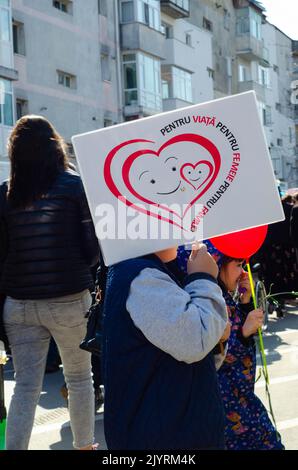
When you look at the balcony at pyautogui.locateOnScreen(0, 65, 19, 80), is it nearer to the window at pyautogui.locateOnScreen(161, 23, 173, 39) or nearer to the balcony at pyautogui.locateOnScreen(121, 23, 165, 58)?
the balcony at pyautogui.locateOnScreen(121, 23, 165, 58)

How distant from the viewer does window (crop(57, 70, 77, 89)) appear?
84.6 feet

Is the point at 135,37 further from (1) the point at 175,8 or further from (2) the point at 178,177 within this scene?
(2) the point at 178,177

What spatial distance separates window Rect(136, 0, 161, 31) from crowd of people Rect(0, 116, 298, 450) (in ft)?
88.2

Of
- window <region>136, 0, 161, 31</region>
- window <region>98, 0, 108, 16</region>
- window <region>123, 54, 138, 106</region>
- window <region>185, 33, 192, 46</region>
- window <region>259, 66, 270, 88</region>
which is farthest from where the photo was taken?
window <region>259, 66, 270, 88</region>

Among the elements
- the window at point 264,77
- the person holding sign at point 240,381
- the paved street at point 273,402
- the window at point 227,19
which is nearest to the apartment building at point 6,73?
the paved street at point 273,402

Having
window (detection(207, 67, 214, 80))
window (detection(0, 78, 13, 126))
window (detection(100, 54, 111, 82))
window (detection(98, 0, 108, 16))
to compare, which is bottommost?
window (detection(0, 78, 13, 126))

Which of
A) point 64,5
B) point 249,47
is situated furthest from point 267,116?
point 64,5

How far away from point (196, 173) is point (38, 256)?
1613mm

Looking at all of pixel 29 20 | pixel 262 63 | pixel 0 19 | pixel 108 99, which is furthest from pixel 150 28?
pixel 262 63

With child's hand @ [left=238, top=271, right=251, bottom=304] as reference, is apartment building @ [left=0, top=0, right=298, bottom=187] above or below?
above

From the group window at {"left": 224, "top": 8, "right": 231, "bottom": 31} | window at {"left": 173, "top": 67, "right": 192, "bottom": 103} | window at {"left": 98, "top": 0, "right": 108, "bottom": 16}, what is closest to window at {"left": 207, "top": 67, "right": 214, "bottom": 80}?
window at {"left": 173, "top": 67, "right": 192, "bottom": 103}

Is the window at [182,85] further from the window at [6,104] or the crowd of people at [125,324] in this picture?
the crowd of people at [125,324]

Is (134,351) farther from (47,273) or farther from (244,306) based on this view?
(47,273)

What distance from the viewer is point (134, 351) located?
2.18m
